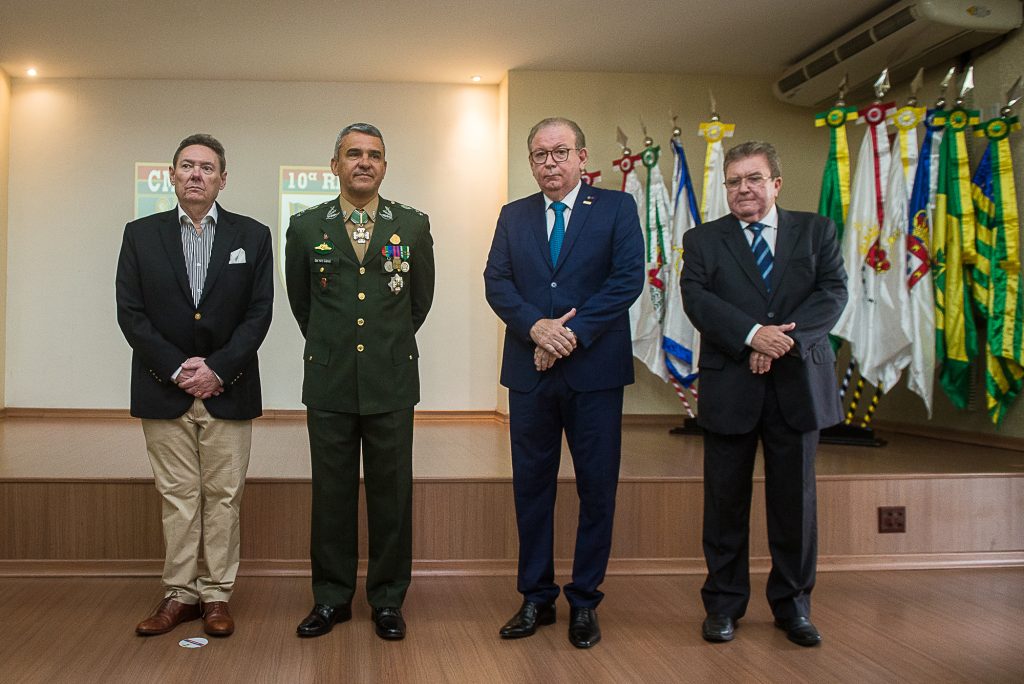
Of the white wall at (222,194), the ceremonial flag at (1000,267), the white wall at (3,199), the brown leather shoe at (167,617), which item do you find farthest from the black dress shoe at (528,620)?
the white wall at (3,199)

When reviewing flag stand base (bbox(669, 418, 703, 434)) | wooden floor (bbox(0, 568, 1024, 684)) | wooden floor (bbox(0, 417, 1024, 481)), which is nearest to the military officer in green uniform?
wooden floor (bbox(0, 568, 1024, 684))

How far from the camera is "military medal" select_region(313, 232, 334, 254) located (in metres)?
2.65

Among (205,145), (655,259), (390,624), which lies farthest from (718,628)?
(655,259)

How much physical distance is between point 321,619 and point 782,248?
1805 mm

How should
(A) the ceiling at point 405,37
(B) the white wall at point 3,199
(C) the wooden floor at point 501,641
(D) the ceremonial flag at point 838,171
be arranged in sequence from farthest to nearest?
(B) the white wall at point 3,199 → (A) the ceiling at point 405,37 → (D) the ceremonial flag at point 838,171 → (C) the wooden floor at point 501,641

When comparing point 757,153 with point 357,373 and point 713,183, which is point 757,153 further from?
point 713,183

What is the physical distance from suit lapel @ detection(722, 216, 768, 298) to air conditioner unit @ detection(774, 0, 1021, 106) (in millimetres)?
2533

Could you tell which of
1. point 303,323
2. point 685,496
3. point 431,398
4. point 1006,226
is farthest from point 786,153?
point 303,323

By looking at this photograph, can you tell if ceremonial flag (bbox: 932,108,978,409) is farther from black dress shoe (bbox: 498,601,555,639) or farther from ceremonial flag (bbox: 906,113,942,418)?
black dress shoe (bbox: 498,601,555,639)

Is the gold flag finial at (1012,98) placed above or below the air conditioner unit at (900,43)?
below

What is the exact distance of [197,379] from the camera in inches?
102

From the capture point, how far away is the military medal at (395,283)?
2.68 metres

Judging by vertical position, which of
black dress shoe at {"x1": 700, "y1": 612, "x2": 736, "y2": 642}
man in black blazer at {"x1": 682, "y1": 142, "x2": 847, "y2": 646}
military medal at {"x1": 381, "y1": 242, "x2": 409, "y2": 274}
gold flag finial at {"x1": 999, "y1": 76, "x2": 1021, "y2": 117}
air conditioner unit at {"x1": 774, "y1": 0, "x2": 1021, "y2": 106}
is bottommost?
black dress shoe at {"x1": 700, "y1": 612, "x2": 736, "y2": 642}

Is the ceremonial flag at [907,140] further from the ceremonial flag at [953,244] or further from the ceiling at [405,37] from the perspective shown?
the ceiling at [405,37]
